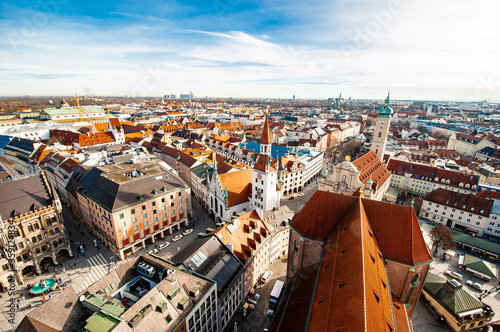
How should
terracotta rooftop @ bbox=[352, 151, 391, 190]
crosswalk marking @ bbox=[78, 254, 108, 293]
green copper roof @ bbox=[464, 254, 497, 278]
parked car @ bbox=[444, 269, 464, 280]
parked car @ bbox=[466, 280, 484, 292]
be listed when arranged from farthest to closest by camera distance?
terracotta rooftop @ bbox=[352, 151, 391, 190]
parked car @ bbox=[444, 269, 464, 280]
green copper roof @ bbox=[464, 254, 497, 278]
parked car @ bbox=[466, 280, 484, 292]
crosswalk marking @ bbox=[78, 254, 108, 293]

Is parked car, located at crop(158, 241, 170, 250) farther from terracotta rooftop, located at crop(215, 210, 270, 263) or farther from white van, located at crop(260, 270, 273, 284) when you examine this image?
white van, located at crop(260, 270, 273, 284)

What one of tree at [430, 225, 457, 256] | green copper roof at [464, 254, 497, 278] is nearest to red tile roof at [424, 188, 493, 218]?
tree at [430, 225, 457, 256]

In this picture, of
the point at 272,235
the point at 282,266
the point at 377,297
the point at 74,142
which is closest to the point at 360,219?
the point at 377,297

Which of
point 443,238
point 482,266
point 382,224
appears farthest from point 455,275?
point 382,224

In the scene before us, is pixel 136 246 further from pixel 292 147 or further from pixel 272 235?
pixel 292 147

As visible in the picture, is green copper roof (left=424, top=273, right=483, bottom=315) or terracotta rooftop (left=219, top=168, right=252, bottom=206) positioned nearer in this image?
green copper roof (left=424, top=273, right=483, bottom=315)

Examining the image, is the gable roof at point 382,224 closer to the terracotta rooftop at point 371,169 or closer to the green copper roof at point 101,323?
the green copper roof at point 101,323

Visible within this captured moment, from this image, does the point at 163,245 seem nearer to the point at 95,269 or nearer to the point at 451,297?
the point at 95,269

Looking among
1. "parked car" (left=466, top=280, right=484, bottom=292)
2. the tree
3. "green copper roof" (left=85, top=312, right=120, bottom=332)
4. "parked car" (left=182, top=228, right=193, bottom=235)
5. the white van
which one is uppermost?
"green copper roof" (left=85, top=312, right=120, bottom=332)
